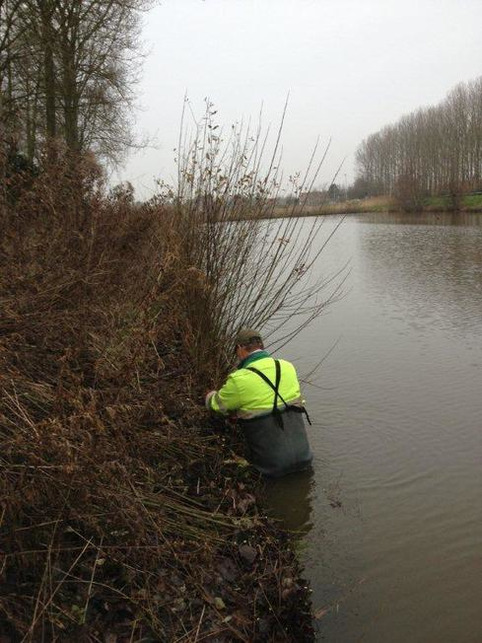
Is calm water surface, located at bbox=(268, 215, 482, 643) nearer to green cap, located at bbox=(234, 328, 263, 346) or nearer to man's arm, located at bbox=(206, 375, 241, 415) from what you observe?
man's arm, located at bbox=(206, 375, 241, 415)

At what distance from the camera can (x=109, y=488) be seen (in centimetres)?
271

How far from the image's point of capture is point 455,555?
3.92 meters

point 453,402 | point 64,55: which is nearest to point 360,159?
point 64,55

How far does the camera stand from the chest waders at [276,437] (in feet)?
15.3

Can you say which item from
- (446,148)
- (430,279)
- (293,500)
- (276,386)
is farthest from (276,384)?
(446,148)

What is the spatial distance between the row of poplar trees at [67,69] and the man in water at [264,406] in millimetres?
10740

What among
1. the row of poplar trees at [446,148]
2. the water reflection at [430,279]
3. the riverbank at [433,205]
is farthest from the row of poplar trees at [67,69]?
the row of poplar trees at [446,148]

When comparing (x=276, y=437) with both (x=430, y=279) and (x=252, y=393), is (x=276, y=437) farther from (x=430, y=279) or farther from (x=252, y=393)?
(x=430, y=279)

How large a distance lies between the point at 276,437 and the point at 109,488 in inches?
87.7

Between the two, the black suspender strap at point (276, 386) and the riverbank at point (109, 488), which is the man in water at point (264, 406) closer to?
the black suspender strap at point (276, 386)

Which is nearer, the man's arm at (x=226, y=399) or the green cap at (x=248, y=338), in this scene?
the man's arm at (x=226, y=399)

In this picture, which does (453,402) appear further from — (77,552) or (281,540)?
(77,552)

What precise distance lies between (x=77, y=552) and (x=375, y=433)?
383cm

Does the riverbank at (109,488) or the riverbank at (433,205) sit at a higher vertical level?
the riverbank at (433,205)
